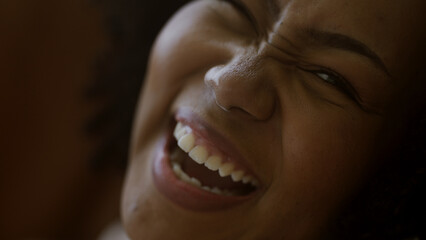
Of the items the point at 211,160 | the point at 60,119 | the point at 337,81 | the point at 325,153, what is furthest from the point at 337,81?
the point at 60,119

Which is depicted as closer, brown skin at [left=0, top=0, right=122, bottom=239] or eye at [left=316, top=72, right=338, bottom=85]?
eye at [left=316, top=72, right=338, bottom=85]

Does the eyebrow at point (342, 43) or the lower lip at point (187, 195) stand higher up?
the eyebrow at point (342, 43)

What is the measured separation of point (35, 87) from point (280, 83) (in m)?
0.96

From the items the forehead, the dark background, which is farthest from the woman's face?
the dark background

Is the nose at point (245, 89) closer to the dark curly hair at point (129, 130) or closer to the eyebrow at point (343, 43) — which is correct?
the eyebrow at point (343, 43)

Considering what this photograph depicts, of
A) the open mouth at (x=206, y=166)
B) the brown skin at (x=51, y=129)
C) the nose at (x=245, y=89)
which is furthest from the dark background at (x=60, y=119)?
the nose at (x=245, y=89)

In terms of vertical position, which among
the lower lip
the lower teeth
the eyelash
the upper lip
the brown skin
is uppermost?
the eyelash

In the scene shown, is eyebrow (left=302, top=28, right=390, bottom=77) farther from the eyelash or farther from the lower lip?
the lower lip

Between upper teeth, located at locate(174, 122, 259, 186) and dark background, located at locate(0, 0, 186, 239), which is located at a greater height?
upper teeth, located at locate(174, 122, 259, 186)

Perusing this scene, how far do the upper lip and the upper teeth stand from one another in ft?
0.04

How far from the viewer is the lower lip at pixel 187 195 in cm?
83

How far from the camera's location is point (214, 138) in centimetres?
82

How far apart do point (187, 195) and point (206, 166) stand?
0.05 metres

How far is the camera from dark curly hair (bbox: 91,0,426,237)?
870mm
